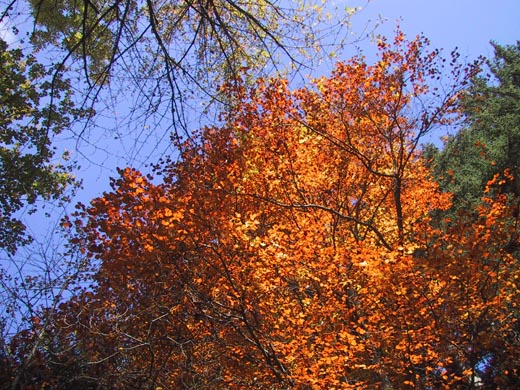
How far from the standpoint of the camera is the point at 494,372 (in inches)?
396

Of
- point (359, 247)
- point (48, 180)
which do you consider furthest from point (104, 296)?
point (48, 180)

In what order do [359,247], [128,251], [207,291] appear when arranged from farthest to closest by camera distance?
[128,251] < [359,247] < [207,291]

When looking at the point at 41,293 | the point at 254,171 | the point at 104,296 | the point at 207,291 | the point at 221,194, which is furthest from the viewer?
the point at 254,171

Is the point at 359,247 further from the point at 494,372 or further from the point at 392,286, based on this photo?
the point at 494,372

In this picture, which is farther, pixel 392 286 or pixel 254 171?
pixel 254 171

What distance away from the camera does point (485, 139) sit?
16.3 meters

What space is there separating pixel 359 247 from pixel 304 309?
2.12m

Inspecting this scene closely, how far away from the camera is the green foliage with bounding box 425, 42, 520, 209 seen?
→ 14.7 m

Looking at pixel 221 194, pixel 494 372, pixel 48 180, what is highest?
pixel 48 180

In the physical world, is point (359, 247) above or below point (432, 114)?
below

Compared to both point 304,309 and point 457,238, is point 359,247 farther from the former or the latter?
point 457,238

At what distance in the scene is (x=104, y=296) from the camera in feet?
26.2

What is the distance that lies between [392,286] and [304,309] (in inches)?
90.0

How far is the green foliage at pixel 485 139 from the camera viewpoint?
1473cm
